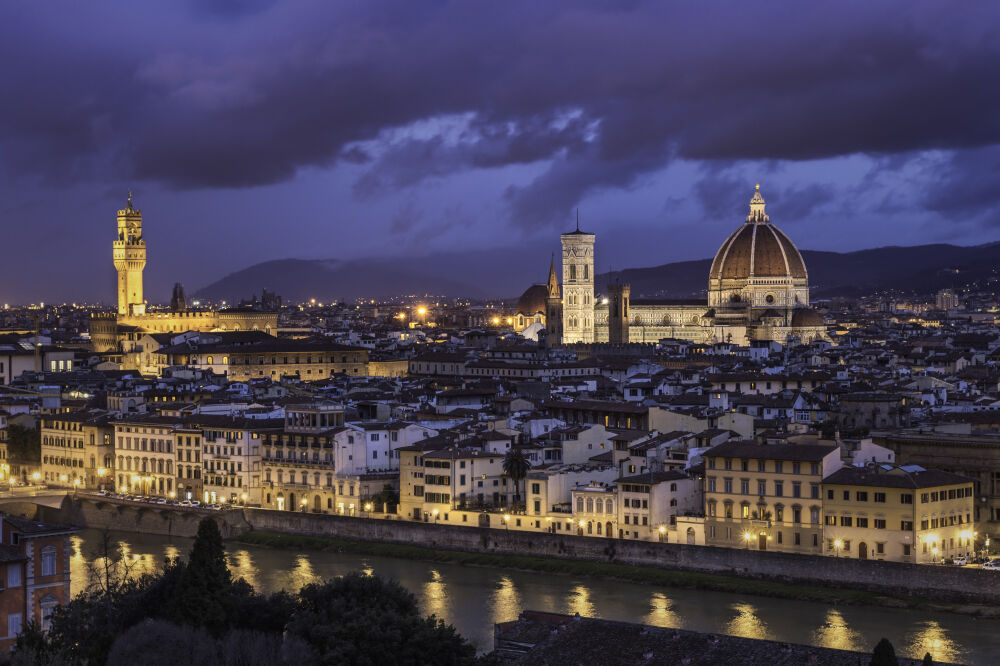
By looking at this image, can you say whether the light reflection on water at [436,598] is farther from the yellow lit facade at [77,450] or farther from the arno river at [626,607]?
the yellow lit facade at [77,450]

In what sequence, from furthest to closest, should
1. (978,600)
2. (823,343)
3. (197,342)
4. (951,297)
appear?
1. (951,297)
2. (823,343)
3. (197,342)
4. (978,600)

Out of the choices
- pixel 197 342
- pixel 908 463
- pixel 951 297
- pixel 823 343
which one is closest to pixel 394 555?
pixel 908 463

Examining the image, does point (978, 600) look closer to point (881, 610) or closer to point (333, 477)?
point (881, 610)

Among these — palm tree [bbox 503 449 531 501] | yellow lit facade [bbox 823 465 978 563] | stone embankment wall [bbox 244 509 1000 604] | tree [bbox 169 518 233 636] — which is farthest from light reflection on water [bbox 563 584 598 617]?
tree [bbox 169 518 233 636]

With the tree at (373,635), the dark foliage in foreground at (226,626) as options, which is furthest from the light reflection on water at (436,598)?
the tree at (373,635)

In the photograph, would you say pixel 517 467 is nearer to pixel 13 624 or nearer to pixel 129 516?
pixel 129 516

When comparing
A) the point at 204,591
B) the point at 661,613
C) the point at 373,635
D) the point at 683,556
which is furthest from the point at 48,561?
the point at 683,556
